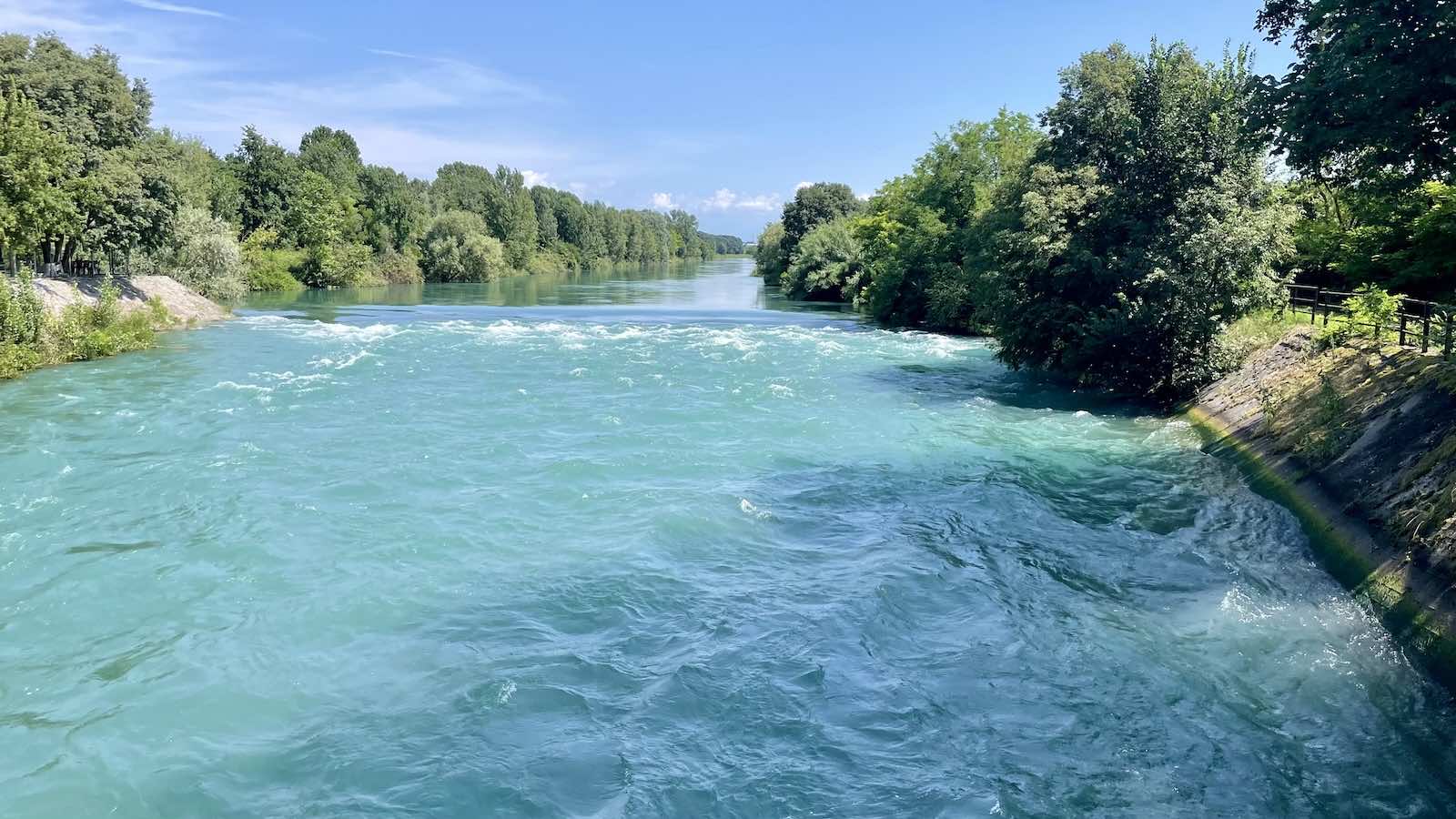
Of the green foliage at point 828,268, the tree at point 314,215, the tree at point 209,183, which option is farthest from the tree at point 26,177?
the tree at point 314,215

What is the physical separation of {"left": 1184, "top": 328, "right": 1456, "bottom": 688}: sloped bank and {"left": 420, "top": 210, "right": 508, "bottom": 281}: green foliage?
99.6 meters

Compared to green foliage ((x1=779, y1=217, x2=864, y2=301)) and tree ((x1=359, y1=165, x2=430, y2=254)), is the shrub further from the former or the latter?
green foliage ((x1=779, y1=217, x2=864, y2=301))

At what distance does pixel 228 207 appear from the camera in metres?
86.8

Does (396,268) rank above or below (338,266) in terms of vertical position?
below

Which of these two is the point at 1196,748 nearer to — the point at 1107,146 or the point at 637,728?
the point at 637,728

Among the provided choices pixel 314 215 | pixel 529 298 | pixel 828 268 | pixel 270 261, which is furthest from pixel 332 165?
pixel 828 268

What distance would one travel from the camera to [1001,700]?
959 centimetres

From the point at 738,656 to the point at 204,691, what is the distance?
5767 mm

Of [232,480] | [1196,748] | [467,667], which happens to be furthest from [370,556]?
[1196,748]

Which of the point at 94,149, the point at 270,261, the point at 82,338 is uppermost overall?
the point at 94,149

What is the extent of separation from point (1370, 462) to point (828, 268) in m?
61.9

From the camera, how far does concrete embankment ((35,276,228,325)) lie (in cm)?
3546

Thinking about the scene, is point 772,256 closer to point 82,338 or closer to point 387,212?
point 387,212

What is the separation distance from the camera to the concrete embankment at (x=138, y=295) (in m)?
35.5
